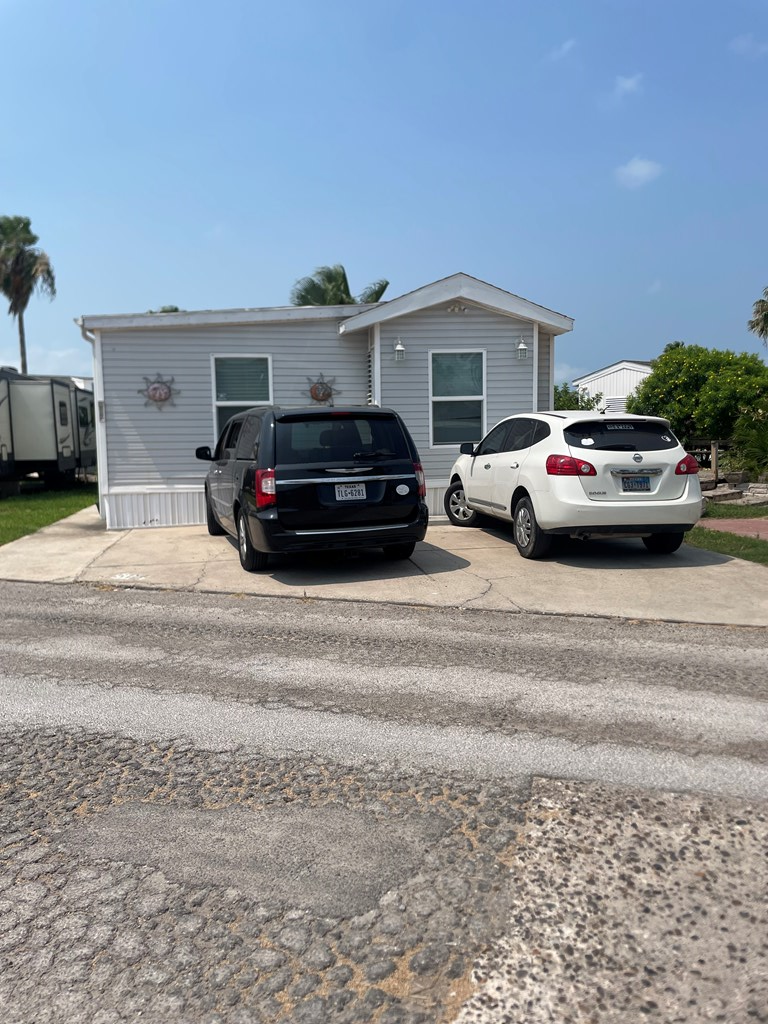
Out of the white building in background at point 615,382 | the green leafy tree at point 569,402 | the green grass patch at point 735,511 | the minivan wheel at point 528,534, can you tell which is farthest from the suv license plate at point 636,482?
the white building in background at point 615,382

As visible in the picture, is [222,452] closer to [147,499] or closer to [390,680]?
[147,499]

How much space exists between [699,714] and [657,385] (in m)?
21.2

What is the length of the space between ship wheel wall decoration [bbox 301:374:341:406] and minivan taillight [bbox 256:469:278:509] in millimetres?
4988

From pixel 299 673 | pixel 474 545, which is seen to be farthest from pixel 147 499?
pixel 299 673

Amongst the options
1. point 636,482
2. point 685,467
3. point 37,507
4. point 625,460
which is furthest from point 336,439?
point 37,507

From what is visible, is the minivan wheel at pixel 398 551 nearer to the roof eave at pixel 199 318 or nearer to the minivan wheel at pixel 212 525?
the minivan wheel at pixel 212 525

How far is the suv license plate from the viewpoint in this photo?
8.48 meters

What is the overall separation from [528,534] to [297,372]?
5292 millimetres

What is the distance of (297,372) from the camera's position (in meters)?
12.8

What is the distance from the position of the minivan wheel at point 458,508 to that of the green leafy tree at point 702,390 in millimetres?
11071

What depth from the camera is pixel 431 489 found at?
1279 cm

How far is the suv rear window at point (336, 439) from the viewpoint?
812 centimetres

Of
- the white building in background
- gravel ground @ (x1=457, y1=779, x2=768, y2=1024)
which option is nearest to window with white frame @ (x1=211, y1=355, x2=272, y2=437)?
gravel ground @ (x1=457, y1=779, x2=768, y2=1024)

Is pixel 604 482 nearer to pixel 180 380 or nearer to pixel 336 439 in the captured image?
pixel 336 439
